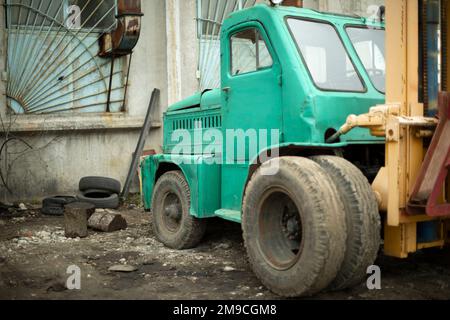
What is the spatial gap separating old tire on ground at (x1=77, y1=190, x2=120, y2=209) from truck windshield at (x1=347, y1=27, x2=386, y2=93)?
4.71 meters

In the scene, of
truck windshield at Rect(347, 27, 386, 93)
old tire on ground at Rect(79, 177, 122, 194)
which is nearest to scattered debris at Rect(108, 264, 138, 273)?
truck windshield at Rect(347, 27, 386, 93)

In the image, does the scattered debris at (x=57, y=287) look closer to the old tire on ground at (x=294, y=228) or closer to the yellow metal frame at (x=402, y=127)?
the old tire on ground at (x=294, y=228)

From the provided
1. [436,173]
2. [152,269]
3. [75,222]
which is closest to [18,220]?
[75,222]

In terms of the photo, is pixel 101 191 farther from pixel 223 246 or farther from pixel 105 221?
pixel 223 246

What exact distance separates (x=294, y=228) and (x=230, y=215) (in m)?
1.00

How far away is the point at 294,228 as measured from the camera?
427cm

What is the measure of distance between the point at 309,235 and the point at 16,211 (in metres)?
5.81

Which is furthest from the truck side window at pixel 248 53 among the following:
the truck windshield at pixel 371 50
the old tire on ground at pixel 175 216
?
the old tire on ground at pixel 175 216

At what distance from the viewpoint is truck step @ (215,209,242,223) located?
498 centimetres

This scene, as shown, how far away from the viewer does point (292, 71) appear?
15.0 ft

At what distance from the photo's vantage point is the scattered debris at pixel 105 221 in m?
6.83

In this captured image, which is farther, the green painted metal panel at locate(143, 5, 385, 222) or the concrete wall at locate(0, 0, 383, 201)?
the concrete wall at locate(0, 0, 383, 201)

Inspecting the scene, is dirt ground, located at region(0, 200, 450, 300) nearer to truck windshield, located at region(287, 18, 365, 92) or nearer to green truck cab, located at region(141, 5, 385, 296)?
green truck cab, located at region(141, 5, 385, 296)
